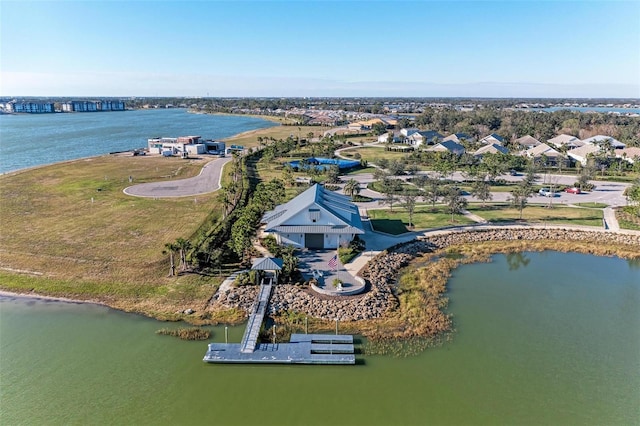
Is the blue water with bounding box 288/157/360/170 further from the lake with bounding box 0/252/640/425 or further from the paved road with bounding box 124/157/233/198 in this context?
the lake with bounding box 0/252/640/425

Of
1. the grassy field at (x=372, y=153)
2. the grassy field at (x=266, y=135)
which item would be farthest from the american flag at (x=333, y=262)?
the grassy field at (x=266, y=135)

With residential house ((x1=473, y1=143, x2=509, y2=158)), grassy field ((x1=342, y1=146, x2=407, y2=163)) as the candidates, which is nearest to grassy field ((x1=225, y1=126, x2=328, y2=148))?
grassy field ((x1=342, y1=146, x2=407, y2=163))

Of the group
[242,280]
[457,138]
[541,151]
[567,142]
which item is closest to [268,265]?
[242,280]

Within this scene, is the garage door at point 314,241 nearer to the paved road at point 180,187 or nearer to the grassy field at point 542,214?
the grassy field at point 542,214

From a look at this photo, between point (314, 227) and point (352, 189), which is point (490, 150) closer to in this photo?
point (352, 189)

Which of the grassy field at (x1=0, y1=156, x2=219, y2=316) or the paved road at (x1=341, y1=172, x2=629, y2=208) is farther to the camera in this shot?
the paved road at (x1=341, y1=172, x2=629, y2=208)

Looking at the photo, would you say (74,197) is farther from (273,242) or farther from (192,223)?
(273,242)
